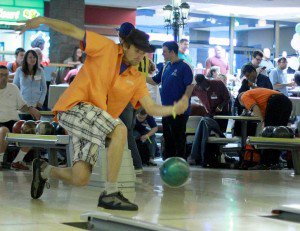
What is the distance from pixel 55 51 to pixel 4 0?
2.06 meters

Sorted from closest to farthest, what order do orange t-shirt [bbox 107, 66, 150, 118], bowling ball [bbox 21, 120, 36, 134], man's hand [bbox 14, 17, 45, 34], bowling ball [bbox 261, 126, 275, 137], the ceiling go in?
man's hand [bbox 14, 17, 45, 34]
orange t-shirt [bbox 107, 66, 150, 118]
bowling ball [bbox 21, 120, 36, 134]
bowling ball [bbox 261, 126, 275, 137]
the ceiling

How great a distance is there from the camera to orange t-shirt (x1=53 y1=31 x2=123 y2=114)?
563cm

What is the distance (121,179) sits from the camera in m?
7.40

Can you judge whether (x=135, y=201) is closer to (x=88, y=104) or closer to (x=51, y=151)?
(x=88, y=104)

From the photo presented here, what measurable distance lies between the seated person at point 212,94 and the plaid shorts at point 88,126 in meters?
5.91

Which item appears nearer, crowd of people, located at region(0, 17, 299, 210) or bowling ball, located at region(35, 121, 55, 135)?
crowd of people, located at region(0, 17, 299, 210)

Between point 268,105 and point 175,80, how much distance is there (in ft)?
4.83

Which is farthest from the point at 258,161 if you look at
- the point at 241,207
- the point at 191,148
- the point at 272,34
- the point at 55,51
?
the point at 272,34

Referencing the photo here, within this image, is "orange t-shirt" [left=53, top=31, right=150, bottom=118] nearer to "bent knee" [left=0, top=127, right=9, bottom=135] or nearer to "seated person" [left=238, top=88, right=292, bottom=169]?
"bent knee" [left=0, top=127, right=9, bottom=135]

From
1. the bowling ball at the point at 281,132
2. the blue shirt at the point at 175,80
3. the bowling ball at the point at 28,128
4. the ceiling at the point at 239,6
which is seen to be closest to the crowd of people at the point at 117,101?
the blue shirt at the point at 175,80

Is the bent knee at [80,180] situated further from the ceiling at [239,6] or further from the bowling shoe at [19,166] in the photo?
the ceiling at [239,6]

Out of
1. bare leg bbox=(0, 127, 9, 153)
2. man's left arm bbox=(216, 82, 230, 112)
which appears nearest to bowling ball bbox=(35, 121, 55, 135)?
bare leg bbox=(0, 127, 9, 153)

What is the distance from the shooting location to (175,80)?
998 cm

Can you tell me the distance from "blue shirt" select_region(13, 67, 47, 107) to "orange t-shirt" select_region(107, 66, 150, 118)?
16.4 feet
